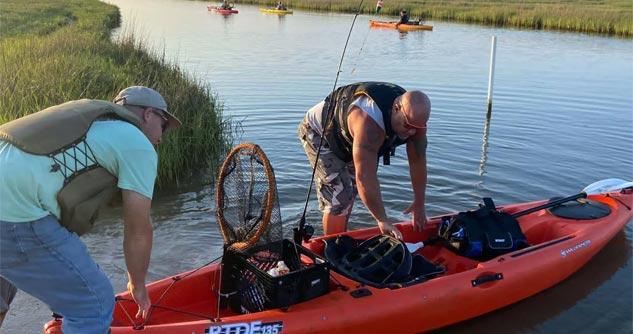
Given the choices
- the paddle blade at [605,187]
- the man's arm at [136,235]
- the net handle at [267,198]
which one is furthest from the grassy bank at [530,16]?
the man's arm at [136,235]

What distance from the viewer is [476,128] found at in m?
11.4

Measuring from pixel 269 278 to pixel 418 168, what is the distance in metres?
1.95

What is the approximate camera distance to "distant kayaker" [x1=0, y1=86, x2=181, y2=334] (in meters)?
2.80

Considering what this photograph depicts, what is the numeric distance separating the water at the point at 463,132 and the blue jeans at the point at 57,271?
6.27 feet

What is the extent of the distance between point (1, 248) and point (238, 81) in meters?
12.7

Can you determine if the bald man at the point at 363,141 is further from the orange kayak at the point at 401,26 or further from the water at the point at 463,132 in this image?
the orange kayak at the point at 401,26

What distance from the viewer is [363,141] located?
185 inches

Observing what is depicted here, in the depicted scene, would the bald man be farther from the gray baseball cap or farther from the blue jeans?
the blue jeans

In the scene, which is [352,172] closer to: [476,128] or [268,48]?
[476,128]

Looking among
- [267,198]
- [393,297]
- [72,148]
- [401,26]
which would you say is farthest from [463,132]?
[401,26]

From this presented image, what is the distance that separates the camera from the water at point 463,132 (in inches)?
223

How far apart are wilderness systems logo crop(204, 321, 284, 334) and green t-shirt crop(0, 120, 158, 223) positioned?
131 centimetres

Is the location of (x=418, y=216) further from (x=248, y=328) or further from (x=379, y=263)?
(x=248, y=328)

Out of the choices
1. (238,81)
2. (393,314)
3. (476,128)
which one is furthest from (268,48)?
(393,314)
